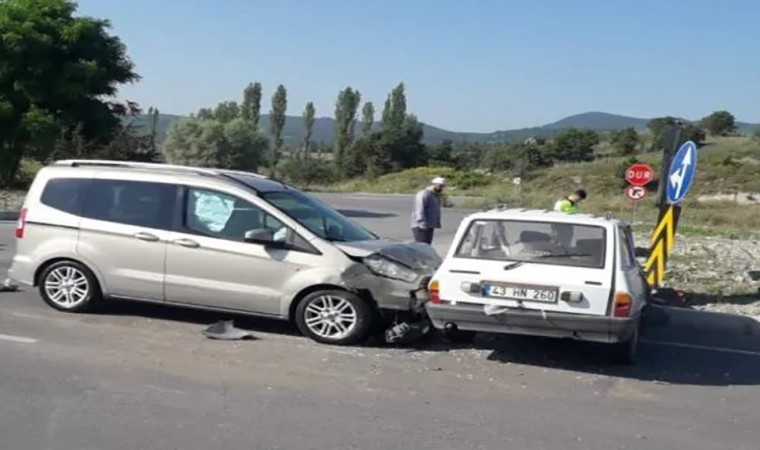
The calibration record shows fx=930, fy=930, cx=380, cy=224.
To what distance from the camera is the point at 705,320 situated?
35.7ft

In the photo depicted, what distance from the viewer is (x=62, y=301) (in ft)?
31.0

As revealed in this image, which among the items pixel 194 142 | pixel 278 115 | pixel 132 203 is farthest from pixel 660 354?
pixel 278 115

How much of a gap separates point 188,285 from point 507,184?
70098 millimetres

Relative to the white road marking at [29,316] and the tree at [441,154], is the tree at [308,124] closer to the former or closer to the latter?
the tree at [441,154]

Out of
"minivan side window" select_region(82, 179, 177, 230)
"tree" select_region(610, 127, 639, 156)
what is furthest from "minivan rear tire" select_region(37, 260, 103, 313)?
"tree" select_region(610, 127, 639, 156)

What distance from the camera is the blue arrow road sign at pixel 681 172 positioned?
11898 millimetres

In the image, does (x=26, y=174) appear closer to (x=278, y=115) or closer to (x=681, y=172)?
(x=681, y=172)

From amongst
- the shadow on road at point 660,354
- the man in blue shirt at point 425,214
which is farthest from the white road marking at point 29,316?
the man in blue shirt at point 425,214

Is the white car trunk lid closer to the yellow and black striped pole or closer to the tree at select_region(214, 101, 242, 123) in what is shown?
the yellow and black striped pole

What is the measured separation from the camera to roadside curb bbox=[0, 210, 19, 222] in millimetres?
22125

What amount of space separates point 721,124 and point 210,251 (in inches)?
4700

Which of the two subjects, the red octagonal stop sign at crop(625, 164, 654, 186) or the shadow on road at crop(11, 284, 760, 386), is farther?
the red octagonal stop sign at crop(625, 164, 654, 186)

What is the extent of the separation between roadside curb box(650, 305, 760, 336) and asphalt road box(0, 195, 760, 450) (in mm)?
939

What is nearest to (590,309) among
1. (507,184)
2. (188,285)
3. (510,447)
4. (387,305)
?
(387,305)
